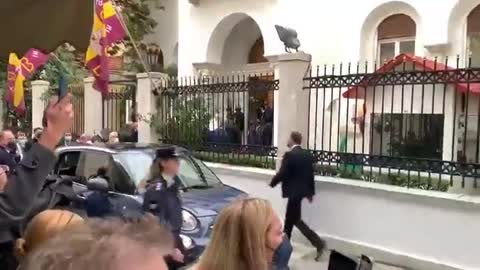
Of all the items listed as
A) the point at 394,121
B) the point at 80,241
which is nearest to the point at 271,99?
the point at 394,121

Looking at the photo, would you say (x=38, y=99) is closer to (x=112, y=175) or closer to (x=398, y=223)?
(x=112, y=175)

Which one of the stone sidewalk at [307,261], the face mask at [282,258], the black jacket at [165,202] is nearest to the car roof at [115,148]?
the black jacket at [165,202]

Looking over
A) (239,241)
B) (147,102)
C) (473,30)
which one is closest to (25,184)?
(239,241)

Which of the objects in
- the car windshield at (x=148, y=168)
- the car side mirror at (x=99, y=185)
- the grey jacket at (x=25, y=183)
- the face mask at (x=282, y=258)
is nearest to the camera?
the grey jacket at (x=25, y=183)

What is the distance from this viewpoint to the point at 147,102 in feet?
42.5

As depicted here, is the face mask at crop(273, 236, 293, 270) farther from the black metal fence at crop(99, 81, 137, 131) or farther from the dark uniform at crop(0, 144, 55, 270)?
the black metal fence at crop(99, 81, 137, 131)

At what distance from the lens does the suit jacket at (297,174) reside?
28.5 ft

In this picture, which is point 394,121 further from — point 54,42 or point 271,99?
point 54,42

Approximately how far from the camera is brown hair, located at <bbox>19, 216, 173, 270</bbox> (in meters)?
0.97

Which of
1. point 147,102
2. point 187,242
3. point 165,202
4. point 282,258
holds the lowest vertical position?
point 187,242

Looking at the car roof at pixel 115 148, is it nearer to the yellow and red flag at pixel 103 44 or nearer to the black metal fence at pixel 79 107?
the yellow and red flag at pixel 103 44

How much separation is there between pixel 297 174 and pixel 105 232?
7750 mm

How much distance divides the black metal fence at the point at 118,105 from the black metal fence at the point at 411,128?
581 centimetres

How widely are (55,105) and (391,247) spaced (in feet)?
22.3
